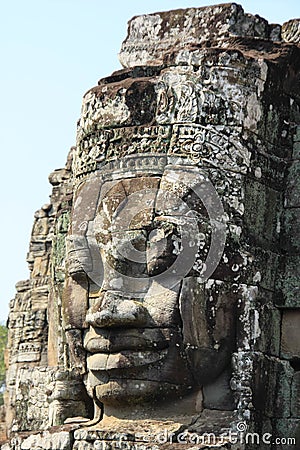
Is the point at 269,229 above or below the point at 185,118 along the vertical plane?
Result: below

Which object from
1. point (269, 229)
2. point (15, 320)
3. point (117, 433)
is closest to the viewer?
point (117, 433)

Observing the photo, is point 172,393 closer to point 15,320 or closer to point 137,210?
point 137,210

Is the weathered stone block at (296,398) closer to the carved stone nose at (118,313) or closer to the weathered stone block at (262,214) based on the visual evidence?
the weathered stone block at (262,214)

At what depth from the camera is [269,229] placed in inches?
408

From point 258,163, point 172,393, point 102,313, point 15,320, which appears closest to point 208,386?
point 172,393

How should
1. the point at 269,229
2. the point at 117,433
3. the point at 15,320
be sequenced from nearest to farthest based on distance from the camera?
the point at 117,433
the point at 269,229
the point at 15,320

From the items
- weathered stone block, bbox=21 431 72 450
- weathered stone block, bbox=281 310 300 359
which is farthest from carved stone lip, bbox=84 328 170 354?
weathered stone block, bbox=281 310 300 359

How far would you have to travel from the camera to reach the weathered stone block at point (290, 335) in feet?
33.3

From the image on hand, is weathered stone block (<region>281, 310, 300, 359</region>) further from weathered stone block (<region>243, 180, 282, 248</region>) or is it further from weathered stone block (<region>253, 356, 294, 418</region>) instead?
weathered stone block (<region>243, 180, 282, 248</region>)

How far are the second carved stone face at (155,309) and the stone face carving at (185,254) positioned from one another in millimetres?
11

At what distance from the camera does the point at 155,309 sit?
382 inches

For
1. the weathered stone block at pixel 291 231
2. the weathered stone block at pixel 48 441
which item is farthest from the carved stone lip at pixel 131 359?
the weathered stone block at pixel 291 231

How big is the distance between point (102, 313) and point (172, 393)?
84 cm

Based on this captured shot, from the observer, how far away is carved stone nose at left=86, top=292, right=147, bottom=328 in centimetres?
962
